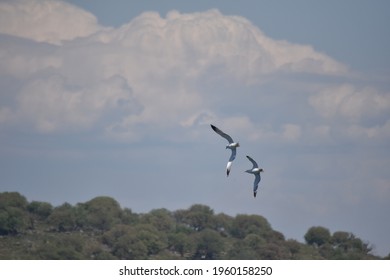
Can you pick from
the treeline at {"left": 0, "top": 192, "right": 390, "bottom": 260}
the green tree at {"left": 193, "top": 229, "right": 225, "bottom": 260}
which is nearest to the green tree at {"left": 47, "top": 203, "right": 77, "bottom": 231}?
the treeline at {"left": 0, "top": 192, "right": 390, "bottom": 260}

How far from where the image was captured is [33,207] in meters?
197

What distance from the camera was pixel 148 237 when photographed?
582ft

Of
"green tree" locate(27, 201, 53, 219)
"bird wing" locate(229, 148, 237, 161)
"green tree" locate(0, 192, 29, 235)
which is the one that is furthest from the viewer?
"green tree" locate(27, 201, 53, 219)

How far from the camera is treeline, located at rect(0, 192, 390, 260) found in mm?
169625

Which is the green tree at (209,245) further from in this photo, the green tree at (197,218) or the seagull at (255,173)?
the seagull at (255,173)

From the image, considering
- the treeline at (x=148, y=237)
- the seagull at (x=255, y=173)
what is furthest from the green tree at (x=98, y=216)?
the seagull at (x=255, y=173)

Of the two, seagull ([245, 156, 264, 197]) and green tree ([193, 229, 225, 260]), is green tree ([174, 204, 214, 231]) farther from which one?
seagull ([245, 156, 264, 197])

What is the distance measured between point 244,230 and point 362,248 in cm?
1749

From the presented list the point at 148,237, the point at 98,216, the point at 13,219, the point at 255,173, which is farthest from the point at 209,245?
the point at 255,173

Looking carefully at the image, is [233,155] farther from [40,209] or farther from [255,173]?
[40,209]

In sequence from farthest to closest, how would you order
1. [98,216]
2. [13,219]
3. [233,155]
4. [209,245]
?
[98,216] < [13,219] < [209,245] < [233,155]
